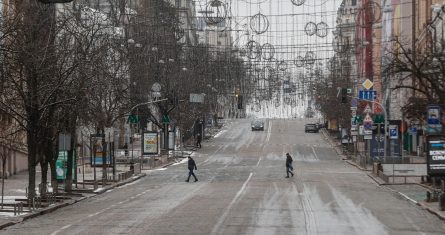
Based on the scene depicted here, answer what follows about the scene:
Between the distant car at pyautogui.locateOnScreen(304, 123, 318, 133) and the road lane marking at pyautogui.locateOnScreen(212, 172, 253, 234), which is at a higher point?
the distant car at pyautogui.locateOnScreen(304, 123, 318, 133)

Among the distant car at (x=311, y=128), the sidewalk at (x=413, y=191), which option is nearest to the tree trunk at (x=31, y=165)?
the sidewalk at (x=413, y=191)

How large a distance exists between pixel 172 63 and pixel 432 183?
39.4m

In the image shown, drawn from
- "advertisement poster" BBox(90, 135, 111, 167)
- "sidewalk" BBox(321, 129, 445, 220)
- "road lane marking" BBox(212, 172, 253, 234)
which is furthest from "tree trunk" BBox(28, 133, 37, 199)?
"advertisement poster" BBox(90, 135, 111, 167)

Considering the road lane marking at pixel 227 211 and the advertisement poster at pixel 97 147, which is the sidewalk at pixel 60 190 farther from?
the road lane marking at pixel 227 211

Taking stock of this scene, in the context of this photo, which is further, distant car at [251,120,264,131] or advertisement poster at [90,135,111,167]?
distant car at [251,120,264,131]

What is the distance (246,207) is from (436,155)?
25.6 feet

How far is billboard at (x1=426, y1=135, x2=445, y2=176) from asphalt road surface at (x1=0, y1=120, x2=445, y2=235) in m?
1.67

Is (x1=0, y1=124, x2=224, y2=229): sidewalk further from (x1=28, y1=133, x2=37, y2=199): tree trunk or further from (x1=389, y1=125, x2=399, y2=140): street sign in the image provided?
(x1=389, y1=125, x2=399, y2=140): street sign

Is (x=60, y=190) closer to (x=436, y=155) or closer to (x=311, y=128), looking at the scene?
(x=436, y=155)

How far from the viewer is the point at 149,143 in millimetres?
67875

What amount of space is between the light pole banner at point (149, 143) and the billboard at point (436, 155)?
3819 centimetres

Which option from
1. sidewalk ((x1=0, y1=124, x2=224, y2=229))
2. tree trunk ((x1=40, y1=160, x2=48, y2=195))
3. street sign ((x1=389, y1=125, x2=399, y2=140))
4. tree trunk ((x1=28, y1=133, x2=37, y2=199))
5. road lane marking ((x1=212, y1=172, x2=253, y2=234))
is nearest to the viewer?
road lane marking ((x1=212, y1=172, x2=253, y2=234))

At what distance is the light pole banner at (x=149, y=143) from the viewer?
67.7m

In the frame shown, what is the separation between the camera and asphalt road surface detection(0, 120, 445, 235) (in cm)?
2359
